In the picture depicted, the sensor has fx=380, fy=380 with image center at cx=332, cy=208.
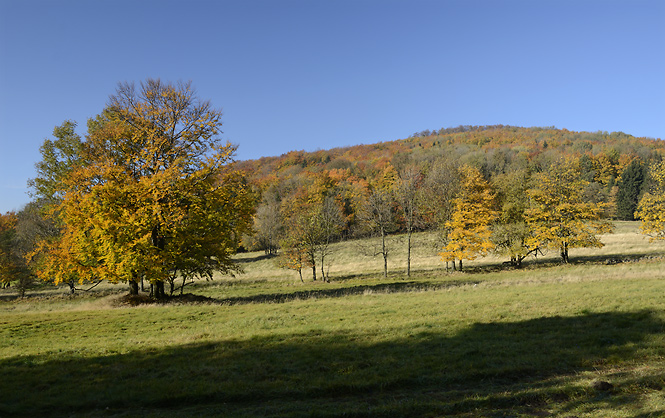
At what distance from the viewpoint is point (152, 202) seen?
2158cm

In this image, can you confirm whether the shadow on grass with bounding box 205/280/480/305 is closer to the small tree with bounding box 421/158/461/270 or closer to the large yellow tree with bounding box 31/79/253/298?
the large yellow tree with bounding box 31/79/253/298

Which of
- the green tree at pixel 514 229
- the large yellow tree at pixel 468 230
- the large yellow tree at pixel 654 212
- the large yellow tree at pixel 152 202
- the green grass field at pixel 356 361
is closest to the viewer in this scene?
the green grass field at pixel 356 361

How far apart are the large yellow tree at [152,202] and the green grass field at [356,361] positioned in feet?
12.9

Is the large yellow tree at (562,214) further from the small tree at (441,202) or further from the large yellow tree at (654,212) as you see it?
the small tree at (441,202)

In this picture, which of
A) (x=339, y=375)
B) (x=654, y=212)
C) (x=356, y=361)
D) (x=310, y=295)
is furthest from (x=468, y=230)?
(x=339, y=375)

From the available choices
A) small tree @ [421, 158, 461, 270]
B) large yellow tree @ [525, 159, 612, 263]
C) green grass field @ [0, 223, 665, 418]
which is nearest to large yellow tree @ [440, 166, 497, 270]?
small tree @ [421, 158, 461, 270]

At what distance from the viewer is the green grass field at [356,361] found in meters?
7.32

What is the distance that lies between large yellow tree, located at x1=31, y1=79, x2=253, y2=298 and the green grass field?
393 centimetres

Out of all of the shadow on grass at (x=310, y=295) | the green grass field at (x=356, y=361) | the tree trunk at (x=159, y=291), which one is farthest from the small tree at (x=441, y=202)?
the tree trunk at (x=159, y=291)

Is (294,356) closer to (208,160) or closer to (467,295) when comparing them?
(467,295)

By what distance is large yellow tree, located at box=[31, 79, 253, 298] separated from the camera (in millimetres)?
20703

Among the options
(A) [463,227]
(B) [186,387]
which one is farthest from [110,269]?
(A) [463,227]

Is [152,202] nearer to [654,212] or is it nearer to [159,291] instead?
[159,291]

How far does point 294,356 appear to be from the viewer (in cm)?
1057
